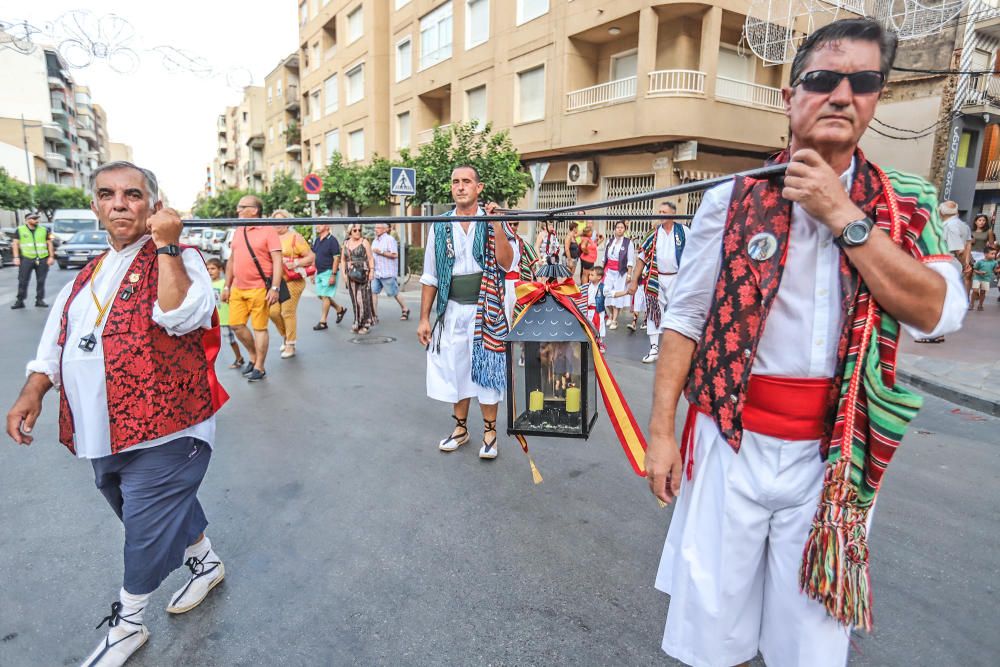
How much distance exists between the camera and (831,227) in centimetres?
133

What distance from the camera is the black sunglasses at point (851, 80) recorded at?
4.57ft

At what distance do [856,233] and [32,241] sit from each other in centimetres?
1413

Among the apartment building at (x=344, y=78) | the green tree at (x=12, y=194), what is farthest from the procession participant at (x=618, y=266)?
the green tree at (x=12, y=194)

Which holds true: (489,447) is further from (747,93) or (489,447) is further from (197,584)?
(747,93)

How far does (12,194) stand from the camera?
38.8 m

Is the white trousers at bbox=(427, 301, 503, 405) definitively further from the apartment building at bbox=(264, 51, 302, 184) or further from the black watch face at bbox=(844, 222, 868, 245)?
the apartment building at bbox=(264, 51, 302, 184)

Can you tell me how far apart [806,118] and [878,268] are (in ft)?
1.33

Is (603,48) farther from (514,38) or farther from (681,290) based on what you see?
(681,290)

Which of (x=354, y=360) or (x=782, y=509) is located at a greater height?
(x=782, y=509)

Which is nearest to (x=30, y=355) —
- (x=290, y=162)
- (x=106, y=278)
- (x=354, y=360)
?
(x=354, y=360)

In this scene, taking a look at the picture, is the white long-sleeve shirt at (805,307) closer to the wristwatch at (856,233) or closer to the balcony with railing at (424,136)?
the wristwatch at (856,233)

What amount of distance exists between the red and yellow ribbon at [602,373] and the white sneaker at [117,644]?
1829mm

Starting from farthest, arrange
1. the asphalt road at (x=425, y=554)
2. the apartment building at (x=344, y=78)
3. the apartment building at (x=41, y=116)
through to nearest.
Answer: the apartment building at (x=41, y=116), the apartment building at (x=344, y=78), the asphalt road at (x=425, y=554)

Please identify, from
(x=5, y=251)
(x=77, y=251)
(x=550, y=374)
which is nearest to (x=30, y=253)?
(x=77, y=251)
